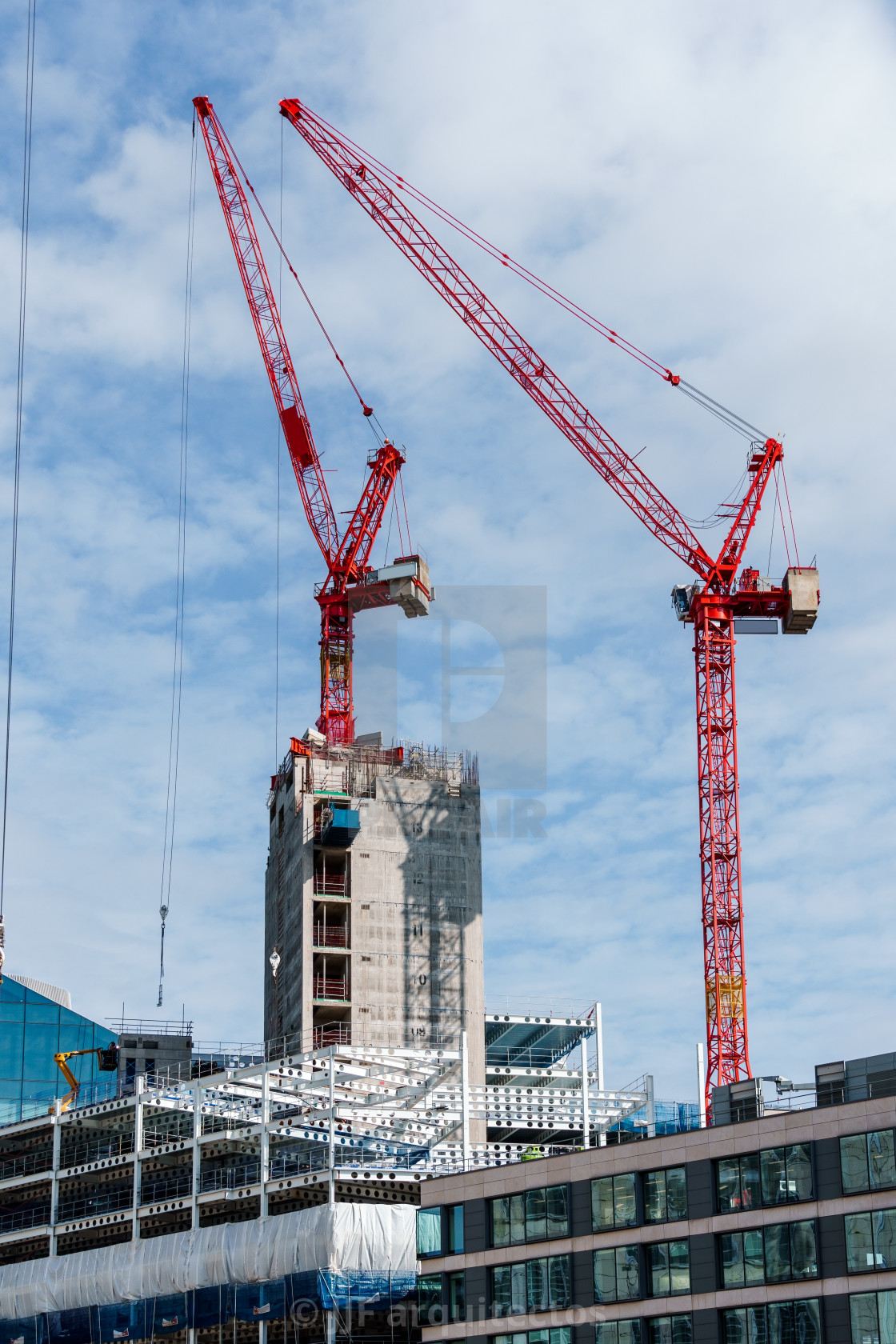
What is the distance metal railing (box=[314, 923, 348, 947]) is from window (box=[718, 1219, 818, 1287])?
66362 mm

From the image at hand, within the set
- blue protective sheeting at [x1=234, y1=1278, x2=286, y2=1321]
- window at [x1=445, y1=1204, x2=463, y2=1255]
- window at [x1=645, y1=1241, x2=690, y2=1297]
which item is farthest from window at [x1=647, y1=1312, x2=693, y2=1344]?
blue protective sheeting at [x1=234, y1=1278, x2=286, y2=1321]

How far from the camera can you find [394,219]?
16662cm

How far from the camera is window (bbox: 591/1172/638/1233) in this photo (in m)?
80.6

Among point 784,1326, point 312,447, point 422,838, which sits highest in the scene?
point 312,447

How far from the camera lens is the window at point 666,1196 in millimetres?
78750

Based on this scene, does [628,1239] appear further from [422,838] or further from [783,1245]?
[422,838]

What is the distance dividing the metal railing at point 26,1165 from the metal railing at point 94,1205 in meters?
6.87

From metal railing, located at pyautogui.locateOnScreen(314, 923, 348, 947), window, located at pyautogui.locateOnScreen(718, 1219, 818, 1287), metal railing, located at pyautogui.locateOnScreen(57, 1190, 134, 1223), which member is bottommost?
window, located at pyautogui.locateOnScreen(718, 1219, 818, 1287)

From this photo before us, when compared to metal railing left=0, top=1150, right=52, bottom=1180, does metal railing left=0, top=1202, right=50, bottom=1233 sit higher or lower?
lower

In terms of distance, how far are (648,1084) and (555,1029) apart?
111ft

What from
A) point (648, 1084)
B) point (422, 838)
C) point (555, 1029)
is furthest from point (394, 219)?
point (648, 1084)

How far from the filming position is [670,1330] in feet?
255

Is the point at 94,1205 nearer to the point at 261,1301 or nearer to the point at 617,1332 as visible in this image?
the point at 261,1301

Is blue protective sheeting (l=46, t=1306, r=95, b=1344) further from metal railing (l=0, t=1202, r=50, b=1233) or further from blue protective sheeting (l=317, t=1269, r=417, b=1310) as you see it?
blue protective sheeting (l=317, t=1269, r=417, b=1310)
